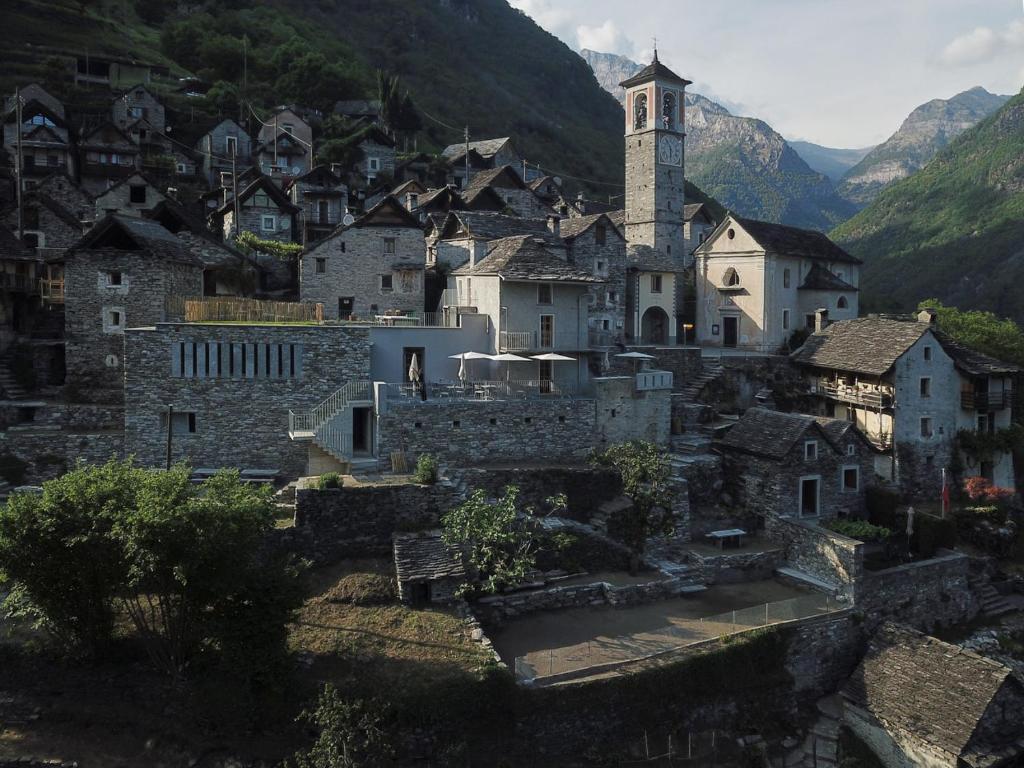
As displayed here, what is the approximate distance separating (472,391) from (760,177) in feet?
378

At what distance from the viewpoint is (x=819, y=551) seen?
2670 centimetres

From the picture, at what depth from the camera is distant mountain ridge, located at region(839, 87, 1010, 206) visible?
130 m

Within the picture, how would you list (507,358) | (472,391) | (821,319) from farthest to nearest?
(821,319), (507,358), (472,391)

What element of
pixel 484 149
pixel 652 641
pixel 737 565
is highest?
pixel 484 149

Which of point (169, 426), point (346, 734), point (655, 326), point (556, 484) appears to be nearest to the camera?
point (346, 734)

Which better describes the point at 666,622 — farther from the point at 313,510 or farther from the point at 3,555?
the point at 3,555

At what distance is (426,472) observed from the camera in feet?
81.7

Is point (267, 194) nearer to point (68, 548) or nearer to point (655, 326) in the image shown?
point (655, 326)

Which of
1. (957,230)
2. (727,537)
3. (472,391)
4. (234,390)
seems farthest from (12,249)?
(957,230)

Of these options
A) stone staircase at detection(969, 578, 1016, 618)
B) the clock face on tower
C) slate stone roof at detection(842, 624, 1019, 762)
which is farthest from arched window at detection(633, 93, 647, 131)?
slate stone roof at detection(842, 624, 1019, 762)

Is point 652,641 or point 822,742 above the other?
point 652,641

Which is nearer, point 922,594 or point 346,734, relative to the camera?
point 346,734

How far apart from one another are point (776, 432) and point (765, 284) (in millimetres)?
15602

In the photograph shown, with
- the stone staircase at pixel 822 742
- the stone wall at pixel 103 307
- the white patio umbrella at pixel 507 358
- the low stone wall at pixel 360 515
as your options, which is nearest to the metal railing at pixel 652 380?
the white patio umbrella at pixel 507 358
